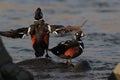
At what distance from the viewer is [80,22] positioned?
55.1 feet

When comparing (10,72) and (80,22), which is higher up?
(10,72)

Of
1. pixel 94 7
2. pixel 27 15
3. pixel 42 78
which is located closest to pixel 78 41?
pixel 42 78

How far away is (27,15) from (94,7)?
3389mm

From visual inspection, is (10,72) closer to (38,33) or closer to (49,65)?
(49,65)

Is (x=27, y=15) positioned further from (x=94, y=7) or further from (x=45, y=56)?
(x=45, y=56)

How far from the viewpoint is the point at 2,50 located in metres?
7.57

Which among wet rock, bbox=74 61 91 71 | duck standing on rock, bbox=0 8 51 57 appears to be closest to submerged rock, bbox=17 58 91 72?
wet rock, bbox=74 61 91 71

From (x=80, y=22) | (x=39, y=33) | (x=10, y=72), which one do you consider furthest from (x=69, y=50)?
(x=80, y=22)

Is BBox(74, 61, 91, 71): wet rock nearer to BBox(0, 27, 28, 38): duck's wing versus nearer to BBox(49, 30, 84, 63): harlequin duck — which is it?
BBox(49, 30, 84, 63): harlequin duck

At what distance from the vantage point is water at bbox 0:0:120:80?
10969 millimetres

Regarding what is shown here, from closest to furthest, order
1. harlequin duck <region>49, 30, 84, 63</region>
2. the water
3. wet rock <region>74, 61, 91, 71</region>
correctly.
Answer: wet rock <region>74, 61, 91, 71</region>
harlequin duck <region>49, 30, 84, 63</region>
the water

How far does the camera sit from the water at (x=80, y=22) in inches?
432

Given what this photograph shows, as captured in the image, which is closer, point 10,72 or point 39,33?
point 10,72

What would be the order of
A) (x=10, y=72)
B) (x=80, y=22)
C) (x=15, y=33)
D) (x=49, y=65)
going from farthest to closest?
1. (x=80, y=22)
2. (x=15, y=33)
3. (x=49, y=65)
4. (x=10, y=72)
